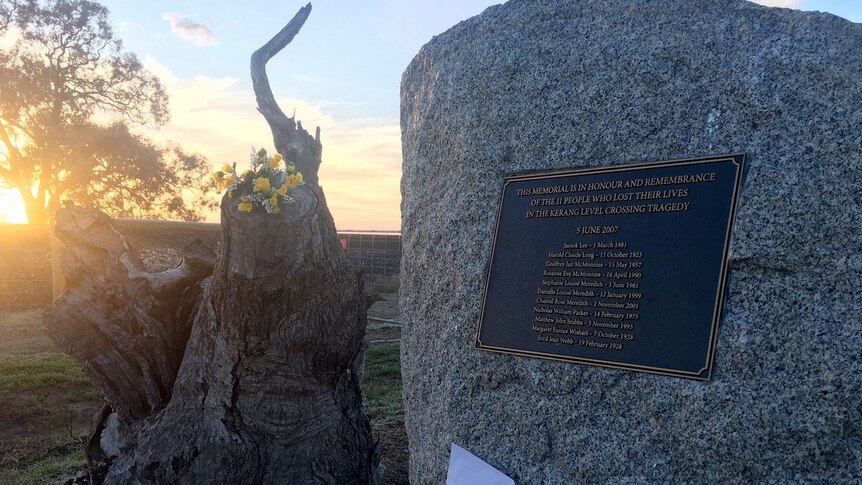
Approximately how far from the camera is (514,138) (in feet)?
12.1

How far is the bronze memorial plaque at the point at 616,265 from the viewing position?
2984 mm

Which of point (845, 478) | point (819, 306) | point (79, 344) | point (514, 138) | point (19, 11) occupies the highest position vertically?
point (19, 11)

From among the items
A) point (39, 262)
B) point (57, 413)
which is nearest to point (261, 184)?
point (57, 413)

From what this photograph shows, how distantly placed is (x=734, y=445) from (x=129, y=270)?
4.17 meters

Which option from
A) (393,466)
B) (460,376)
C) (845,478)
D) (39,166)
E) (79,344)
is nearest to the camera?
(845,478)

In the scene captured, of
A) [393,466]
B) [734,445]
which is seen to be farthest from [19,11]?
[734,445]

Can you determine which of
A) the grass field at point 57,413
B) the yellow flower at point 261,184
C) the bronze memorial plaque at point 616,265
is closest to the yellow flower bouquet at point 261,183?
the yellow flower at point 261,184

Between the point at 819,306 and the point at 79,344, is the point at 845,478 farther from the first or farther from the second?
the point at 79,344

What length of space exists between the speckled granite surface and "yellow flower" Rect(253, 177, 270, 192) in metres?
0.83

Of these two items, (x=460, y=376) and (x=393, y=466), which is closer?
(x=460, y=376)

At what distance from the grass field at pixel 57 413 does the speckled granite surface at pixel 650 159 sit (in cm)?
167

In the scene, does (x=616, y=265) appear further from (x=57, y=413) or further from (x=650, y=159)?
(x=57, y=413)

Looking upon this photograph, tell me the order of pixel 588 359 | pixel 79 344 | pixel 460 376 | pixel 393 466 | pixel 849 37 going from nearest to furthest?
pixel 849 37 < pixel 588 359 < pixel 460 376 < pixel 79 344 < pixel 393 466

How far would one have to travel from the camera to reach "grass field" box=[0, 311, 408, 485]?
5.85 m
